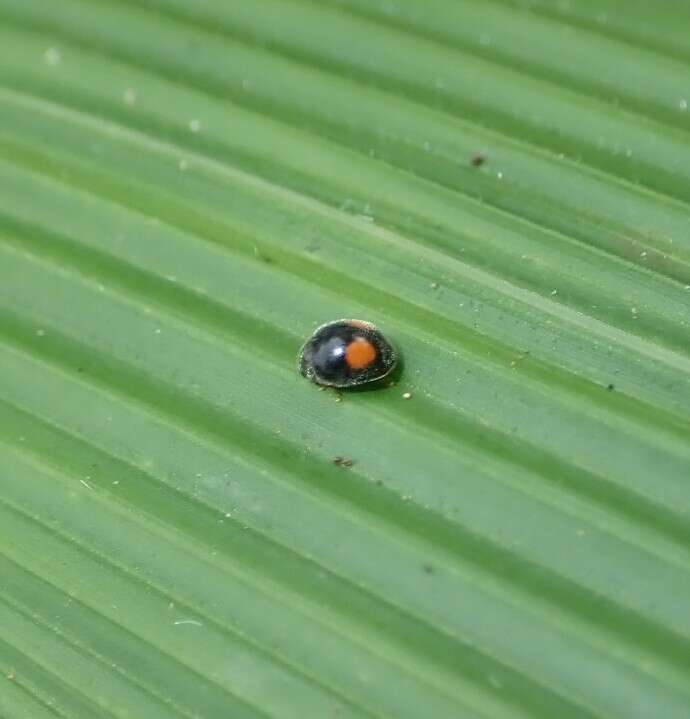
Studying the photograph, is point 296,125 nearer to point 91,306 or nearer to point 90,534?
point 91,306

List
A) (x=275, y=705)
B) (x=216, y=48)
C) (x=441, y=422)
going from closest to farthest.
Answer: (x=275, y=705) < (x=441, y=422) < (x=216, y=48)

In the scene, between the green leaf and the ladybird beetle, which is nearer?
the green leaf

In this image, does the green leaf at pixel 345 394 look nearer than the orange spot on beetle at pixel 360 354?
Yes

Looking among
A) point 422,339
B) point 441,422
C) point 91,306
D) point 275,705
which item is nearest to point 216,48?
point 91,306
